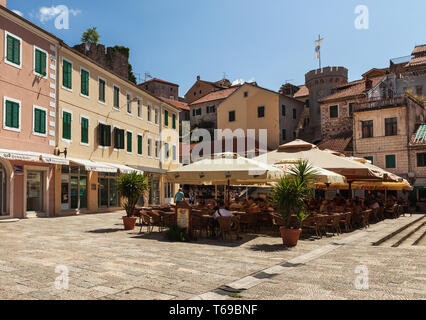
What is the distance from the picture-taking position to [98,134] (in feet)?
76.5

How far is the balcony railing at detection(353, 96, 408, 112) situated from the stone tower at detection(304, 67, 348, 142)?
1156 centimetres

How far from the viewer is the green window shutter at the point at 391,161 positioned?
3095 cm

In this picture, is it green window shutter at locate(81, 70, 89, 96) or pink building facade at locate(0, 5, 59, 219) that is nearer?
pink building facade at locate(0, 5, 59, 219)

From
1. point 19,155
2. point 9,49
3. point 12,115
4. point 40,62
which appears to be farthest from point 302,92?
point 19,155

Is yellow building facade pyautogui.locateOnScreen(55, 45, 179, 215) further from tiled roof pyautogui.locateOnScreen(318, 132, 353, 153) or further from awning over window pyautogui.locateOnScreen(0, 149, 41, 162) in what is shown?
tiled roof pyautogui.locateOnScreen(318, 132, 353, 153)

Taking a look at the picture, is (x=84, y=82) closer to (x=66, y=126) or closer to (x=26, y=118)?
(x=66, y=126)

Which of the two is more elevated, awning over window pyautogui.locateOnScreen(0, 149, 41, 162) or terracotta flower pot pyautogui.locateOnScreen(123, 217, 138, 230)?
awning over window pyautogui.locateOnScreen(0, 149, 41, 162)

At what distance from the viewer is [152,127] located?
1223 inches

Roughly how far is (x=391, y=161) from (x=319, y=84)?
57.3 ft

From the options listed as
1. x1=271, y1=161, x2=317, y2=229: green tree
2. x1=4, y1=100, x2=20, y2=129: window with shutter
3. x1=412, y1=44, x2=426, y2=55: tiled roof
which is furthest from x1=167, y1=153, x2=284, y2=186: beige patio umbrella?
x1=412, y1=44, x2=426, y2=55: tiled roof

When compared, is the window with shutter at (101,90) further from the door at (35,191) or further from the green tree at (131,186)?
the green tree at (131,186)

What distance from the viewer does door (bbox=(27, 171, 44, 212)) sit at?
709 inches
